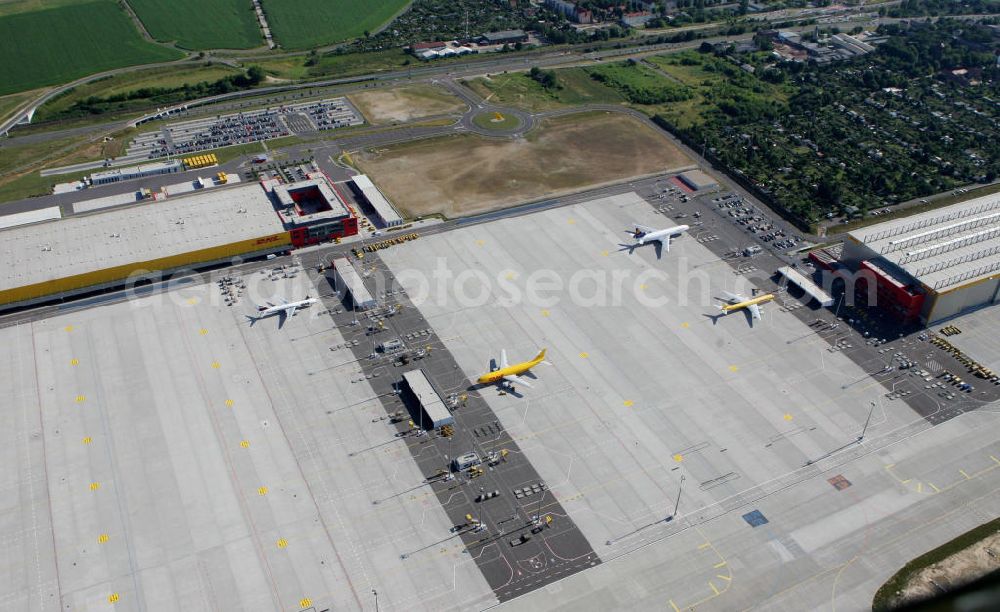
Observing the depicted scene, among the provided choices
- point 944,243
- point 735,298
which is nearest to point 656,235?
point 735,298

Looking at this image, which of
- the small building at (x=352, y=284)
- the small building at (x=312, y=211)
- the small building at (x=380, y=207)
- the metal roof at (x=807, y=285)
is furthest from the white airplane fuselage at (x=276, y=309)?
the metal roof at (x=807, y=285)

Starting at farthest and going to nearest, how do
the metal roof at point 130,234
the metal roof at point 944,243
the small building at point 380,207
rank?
the small building at point 380,207 < the metal roof at point 130,234 < the metal roof at point 944,243

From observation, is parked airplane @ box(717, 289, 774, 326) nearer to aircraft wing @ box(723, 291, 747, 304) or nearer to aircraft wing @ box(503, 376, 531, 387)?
aircraft wing @ box(723, 291, 747, 304)

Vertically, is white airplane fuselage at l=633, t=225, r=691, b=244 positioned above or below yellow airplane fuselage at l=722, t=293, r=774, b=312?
above

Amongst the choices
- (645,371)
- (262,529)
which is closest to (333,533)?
(262,529)

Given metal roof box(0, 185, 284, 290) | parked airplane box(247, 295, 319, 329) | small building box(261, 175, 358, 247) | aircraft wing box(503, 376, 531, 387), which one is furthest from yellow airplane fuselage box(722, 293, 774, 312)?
metal roof box(0, 185, 284, 290)

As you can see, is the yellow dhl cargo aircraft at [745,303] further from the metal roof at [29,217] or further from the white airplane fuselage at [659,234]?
the metal roof at [29,217]
